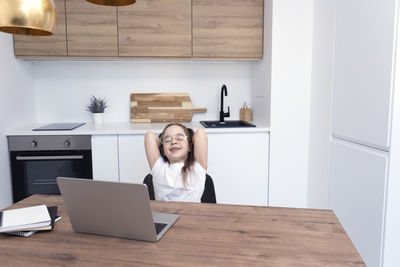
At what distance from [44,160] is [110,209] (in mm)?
1837

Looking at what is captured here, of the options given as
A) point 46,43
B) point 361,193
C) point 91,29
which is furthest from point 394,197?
point 46,43

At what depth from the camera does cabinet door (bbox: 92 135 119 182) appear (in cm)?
249

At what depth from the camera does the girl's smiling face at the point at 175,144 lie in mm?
1661

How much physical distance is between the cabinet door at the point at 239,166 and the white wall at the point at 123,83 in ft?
2.03

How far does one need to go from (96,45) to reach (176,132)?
142cm

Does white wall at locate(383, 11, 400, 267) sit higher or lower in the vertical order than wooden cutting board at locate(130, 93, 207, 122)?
lower

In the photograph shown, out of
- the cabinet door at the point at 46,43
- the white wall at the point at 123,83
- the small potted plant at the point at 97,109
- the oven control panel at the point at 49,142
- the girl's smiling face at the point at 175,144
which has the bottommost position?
the oven control panel at the point at 49,142

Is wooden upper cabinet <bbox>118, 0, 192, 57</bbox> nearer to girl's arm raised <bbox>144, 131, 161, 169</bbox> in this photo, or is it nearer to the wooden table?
girl's arm raised <bbox>144, 131, 161, 169</bbox>

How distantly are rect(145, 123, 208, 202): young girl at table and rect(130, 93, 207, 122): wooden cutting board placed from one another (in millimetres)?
1194

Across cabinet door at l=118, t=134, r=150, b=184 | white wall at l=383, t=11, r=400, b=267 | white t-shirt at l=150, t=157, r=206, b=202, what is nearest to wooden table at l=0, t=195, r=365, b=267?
white t-shirt at l=150, t=157, r=206, b=202

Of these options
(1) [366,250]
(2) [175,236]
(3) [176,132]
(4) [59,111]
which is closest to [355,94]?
(1) [366,250]

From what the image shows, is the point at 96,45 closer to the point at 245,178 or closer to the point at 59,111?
the point at 59,111

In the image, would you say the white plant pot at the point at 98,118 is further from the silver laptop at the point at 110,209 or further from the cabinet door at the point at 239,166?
the silver laptop at the point at 110,209

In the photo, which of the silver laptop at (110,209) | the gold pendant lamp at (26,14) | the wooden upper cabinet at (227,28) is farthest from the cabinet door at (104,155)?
the gold pendant lamp at (26,14)
